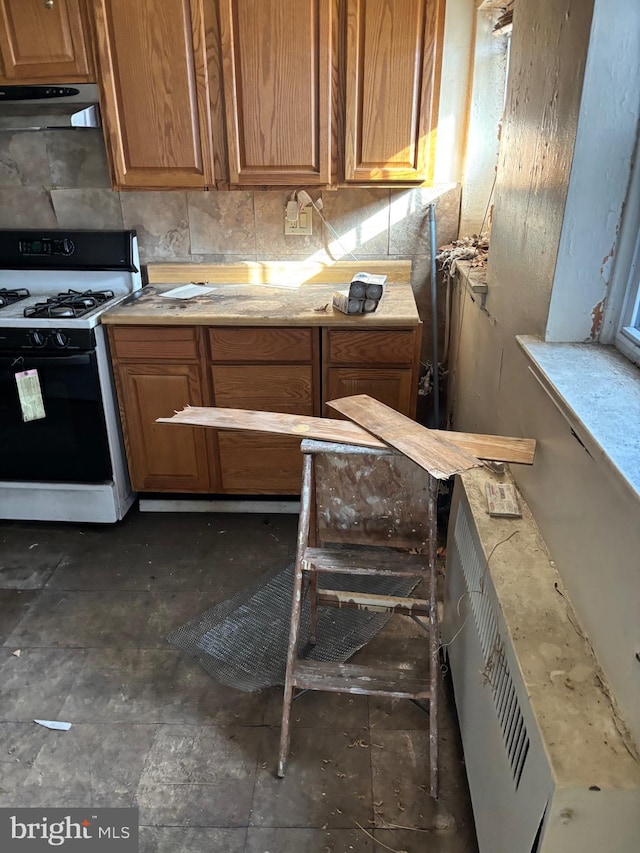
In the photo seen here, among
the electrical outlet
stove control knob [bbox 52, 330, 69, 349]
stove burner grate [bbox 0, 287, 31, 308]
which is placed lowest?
stove control knob [bbox 52, 330, 69, 349]

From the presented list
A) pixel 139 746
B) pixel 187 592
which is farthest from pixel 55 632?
pixel 139 746

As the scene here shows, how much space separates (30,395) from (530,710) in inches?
83.3

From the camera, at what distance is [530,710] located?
0.94 meters

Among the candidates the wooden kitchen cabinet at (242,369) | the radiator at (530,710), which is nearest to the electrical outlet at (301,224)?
the wooden kitchen cabinet at (242,369)

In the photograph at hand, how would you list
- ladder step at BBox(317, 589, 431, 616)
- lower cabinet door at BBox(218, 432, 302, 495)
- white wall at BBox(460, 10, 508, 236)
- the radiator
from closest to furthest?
the radiator
ladder step at BBox(317, 589, 431, 616)
white wall at BBox(460, 10, 508, 236)
lower cabinet door at BBox(218, 432, 302, 495)

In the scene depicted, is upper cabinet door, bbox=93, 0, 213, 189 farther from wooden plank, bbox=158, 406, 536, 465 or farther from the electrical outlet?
wooden plank, bbox=158, 406, 536, 465

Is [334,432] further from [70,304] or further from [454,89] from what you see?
[454,89]

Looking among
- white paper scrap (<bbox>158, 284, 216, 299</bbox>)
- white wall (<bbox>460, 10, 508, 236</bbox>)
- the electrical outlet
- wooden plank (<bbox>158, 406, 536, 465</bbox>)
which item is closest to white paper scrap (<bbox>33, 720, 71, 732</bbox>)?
wooden plank (<bbox>158, 406, 536, 465</bbox>)

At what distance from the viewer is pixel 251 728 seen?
1.68 meters

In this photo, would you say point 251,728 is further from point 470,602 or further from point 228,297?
point 228,297

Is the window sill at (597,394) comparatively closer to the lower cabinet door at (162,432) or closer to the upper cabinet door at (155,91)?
the lower cabinet door at (162,432)

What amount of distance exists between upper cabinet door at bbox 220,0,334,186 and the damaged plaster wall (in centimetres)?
82

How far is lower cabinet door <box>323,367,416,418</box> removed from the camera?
240cm

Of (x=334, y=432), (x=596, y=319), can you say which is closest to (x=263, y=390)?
(x=334, y=432)
